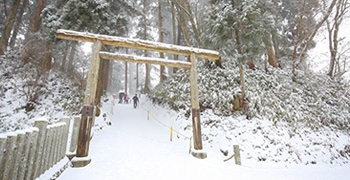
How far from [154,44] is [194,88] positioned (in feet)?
6.36

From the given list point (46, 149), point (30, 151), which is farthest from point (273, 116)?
point (30, 151)

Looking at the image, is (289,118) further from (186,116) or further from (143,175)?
(143,175)

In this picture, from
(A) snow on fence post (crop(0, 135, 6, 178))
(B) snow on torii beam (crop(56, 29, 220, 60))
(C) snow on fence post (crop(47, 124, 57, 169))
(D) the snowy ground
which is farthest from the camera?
(B) snow on torii beam (crop(56, 29, 220, 60))

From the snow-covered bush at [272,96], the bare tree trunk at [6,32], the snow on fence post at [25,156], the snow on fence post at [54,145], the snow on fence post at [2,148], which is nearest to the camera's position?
the snow on fence post at [2,148]

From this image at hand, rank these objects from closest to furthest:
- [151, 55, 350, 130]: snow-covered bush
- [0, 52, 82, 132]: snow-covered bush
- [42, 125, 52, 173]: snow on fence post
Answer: [42, 125, 52, 173]: snow on fence post, [151, 55, 350, 130]: snow-covered bush, [0, 52, 82, 132]: snow-covered bush

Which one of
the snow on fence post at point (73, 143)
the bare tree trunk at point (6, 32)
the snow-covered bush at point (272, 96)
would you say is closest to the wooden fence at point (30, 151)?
the snow on fence post at point (73, 143)

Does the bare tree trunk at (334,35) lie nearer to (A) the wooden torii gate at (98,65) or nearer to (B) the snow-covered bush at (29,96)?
(A) the wooden torii gate at (98,65)

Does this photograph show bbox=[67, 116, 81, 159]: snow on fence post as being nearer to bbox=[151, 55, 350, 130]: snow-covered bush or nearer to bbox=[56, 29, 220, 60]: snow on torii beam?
bbox=[56, 29, 220, 60]: snow on torii beam

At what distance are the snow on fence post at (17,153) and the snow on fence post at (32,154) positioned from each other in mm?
250

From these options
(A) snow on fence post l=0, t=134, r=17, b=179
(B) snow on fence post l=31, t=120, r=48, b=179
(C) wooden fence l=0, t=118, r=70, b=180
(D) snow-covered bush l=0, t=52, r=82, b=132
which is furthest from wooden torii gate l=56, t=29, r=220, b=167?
(D) snow-covered bush l=0, t=52, r=82, b=132

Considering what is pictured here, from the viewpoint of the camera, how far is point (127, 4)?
11344 millimetres

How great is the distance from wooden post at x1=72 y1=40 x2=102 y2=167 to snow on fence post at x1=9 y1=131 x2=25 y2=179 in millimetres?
1990

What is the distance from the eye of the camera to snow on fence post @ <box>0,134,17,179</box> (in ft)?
7.66

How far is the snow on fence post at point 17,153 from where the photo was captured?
2.48m
